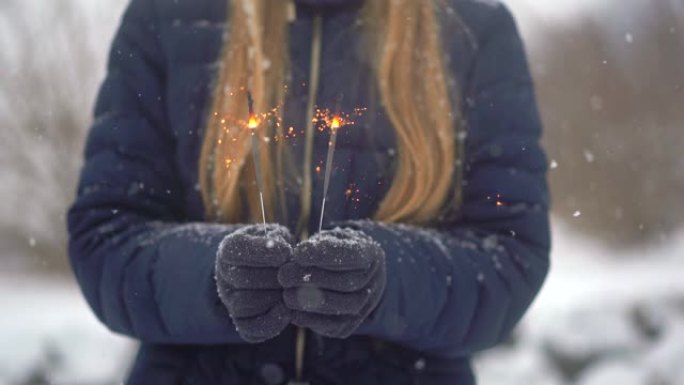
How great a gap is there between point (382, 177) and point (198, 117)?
0.60 feet

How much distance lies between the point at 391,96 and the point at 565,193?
2.28m

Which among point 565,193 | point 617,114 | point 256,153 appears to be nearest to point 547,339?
point 565,193

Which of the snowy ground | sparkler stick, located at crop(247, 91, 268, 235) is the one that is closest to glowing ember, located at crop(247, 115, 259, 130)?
sparkler stick, located at crop(247, 91, 268, 235)

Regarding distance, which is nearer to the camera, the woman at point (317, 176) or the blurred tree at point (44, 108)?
the woman at point (317, 176)

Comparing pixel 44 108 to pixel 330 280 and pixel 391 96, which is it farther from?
pixel 330 280

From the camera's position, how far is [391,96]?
73 centimetres

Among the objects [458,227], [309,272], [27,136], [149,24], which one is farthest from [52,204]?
[309,272]

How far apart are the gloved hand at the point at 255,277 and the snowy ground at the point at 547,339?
1.85m

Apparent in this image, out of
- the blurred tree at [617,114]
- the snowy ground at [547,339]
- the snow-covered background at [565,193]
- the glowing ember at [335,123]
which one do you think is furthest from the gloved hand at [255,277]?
the blurred tree at [617,114]

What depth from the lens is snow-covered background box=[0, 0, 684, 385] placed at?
2293mm

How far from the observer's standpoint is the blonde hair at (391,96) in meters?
0.71

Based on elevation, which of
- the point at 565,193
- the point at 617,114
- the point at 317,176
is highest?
the point at 317,176

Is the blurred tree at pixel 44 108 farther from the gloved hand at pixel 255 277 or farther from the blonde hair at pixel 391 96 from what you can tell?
the gloved hand at pixel 255 277

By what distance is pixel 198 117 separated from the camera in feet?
2.46
